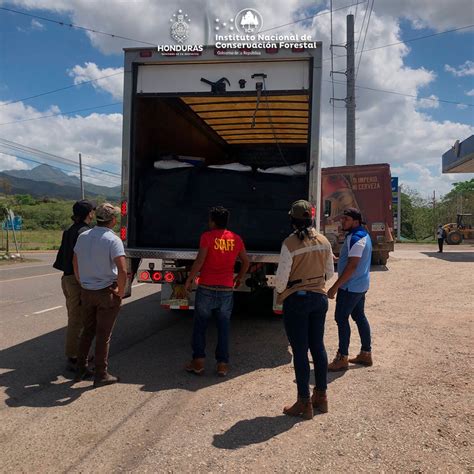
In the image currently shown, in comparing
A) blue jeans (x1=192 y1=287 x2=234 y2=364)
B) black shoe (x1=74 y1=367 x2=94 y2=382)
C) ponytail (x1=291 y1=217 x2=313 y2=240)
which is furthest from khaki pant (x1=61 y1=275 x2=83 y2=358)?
ponytail (x1=291 y1=217 x2=313 y2=240)

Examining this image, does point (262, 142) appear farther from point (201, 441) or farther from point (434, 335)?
point (201, 441)

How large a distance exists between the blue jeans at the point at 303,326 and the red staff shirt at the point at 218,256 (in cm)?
110

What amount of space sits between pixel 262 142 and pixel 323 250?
19.9ft

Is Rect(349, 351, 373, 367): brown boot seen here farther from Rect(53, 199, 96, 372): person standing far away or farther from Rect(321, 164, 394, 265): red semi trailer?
Rect(321, 164, 394, 265): red semi trailer

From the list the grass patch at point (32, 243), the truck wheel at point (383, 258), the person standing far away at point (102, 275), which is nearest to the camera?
the person standing far away at point (102, 275)

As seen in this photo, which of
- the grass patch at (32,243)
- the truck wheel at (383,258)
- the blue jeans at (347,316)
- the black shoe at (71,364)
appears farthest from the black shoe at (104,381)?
the grass patch at (32,243)

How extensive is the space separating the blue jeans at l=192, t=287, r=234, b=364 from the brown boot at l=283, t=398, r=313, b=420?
1230 millimetres

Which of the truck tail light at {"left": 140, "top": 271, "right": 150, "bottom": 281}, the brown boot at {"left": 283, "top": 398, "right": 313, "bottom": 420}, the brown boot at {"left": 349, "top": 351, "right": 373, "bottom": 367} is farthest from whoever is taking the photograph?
the truck tail light at {"left": 140, "top": 271, "right": 150, "bottom": 281}

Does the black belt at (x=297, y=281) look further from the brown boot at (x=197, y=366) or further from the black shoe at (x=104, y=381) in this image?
the black shoe at (x=104, y=381)

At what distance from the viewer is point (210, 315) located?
489cm

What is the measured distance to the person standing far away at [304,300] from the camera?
381 cm

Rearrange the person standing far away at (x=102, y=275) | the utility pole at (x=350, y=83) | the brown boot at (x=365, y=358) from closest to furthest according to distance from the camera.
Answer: the person standing far away at (x=102, y=275) → the brown boot at (x=365, y=358) → the utility pole at (x=350, y=83)

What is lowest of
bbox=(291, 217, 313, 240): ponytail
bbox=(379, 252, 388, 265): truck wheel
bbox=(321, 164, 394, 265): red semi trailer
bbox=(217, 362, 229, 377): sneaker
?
bbox=(217, 362, 229, 377): sneaker

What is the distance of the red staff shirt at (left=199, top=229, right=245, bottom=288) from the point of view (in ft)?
15.7
